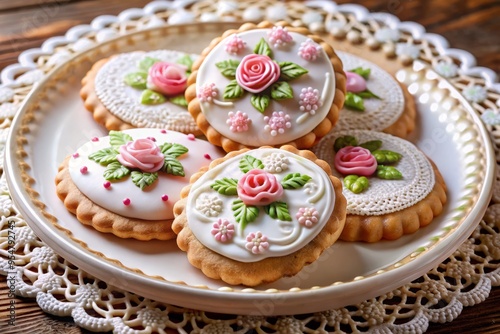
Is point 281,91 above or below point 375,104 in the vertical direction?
above

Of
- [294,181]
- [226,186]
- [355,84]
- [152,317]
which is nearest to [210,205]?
[226,186]

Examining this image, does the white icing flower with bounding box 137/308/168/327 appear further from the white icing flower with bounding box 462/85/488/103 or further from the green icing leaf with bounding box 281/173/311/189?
the white icing flower with bounding box 462/85/488/103

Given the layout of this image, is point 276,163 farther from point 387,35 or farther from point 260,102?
point 387,35

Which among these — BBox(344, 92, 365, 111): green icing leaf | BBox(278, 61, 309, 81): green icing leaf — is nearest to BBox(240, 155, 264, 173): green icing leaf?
BBox(278, 61, 309, 81): green icing leaf

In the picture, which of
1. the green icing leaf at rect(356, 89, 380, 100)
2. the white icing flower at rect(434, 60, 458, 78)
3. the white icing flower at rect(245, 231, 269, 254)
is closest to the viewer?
the white icing flower at rect(245, 231, 269, 254)

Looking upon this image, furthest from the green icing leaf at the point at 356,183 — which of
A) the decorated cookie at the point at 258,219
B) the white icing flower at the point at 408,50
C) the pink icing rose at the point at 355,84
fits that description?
the white icing flower at the point at 408,50

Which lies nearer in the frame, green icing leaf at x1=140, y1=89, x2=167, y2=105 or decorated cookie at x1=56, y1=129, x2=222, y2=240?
decorated cookie at x1=56, y1=129, x2=222, y2=240

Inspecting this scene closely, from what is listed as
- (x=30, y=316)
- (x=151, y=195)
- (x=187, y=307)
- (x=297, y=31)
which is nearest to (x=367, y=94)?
(x=297, y=31)
